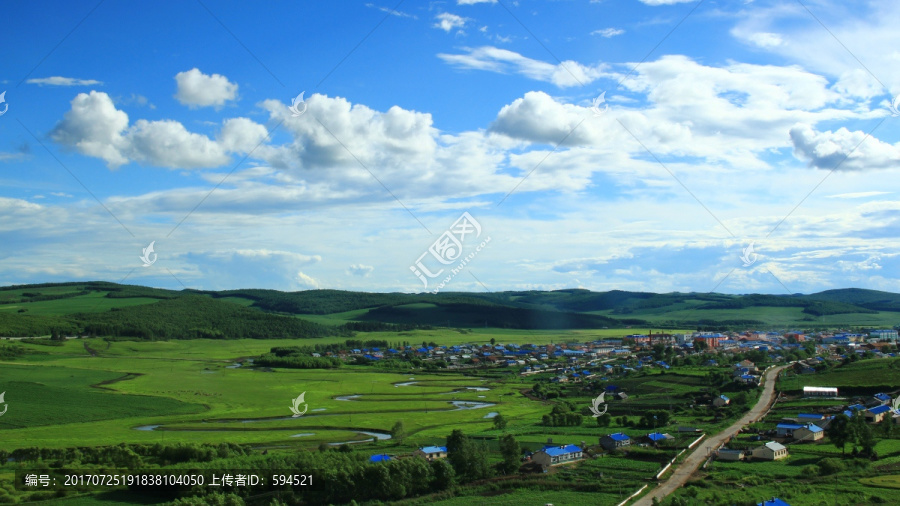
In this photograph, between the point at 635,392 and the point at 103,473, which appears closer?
the point at 103,473

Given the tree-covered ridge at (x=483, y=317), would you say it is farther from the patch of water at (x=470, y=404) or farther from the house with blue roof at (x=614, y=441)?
the house with blue roof at (x=614, y=441)

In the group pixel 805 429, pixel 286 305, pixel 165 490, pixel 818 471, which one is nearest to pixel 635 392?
pixel 805 429

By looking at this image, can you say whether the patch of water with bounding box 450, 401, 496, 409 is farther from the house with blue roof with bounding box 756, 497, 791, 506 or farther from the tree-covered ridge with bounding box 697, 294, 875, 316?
the tree-covered ridge with bounding box 697, 294, 875, 316

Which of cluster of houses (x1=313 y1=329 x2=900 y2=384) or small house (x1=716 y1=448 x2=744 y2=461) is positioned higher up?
cluster of houses (x1=313 y1=329 x2=900 y2=384)

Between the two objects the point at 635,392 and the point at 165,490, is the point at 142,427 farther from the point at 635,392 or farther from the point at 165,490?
the point at 635,392

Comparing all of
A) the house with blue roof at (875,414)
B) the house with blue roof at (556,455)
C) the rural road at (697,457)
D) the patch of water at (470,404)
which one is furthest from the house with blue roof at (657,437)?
the patch of water at (470,404)

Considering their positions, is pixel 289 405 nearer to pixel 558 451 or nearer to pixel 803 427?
pixel 558 451

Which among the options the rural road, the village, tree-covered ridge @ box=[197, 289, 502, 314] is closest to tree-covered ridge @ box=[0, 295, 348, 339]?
the village
